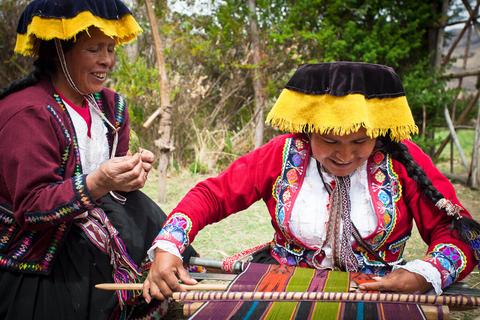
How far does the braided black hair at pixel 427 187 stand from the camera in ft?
6.65

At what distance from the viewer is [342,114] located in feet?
6.39

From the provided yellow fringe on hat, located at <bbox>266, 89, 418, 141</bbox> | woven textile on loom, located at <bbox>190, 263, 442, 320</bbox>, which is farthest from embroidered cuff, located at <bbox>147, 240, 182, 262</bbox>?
yellow fringe on hat, located at <bbox>266, 89, 418, 141</bbox>

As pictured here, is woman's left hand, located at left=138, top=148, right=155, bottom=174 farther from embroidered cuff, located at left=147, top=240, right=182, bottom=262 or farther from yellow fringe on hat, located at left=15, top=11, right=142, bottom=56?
yellow fringe on hat, located at left=15, top=11, right=142, bottom=56

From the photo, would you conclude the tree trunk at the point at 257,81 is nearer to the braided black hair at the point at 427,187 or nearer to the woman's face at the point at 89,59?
the woman's face at the point at 89,59

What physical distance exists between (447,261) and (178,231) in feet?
3.37

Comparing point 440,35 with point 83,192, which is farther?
point 440,35

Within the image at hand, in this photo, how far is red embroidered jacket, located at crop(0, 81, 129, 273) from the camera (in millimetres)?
2119

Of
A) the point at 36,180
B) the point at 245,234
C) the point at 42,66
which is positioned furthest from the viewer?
the point at 245,234

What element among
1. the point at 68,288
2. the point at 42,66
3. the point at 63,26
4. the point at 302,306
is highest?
the point at 63,26

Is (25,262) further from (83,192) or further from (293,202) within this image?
(293,202)

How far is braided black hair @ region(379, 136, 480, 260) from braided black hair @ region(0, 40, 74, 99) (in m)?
1.48

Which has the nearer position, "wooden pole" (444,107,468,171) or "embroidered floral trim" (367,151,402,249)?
"embroidered floral trim" (367,151,402,249)

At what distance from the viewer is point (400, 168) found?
2.22 m

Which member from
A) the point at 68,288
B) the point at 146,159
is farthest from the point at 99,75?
the point at 68,288
